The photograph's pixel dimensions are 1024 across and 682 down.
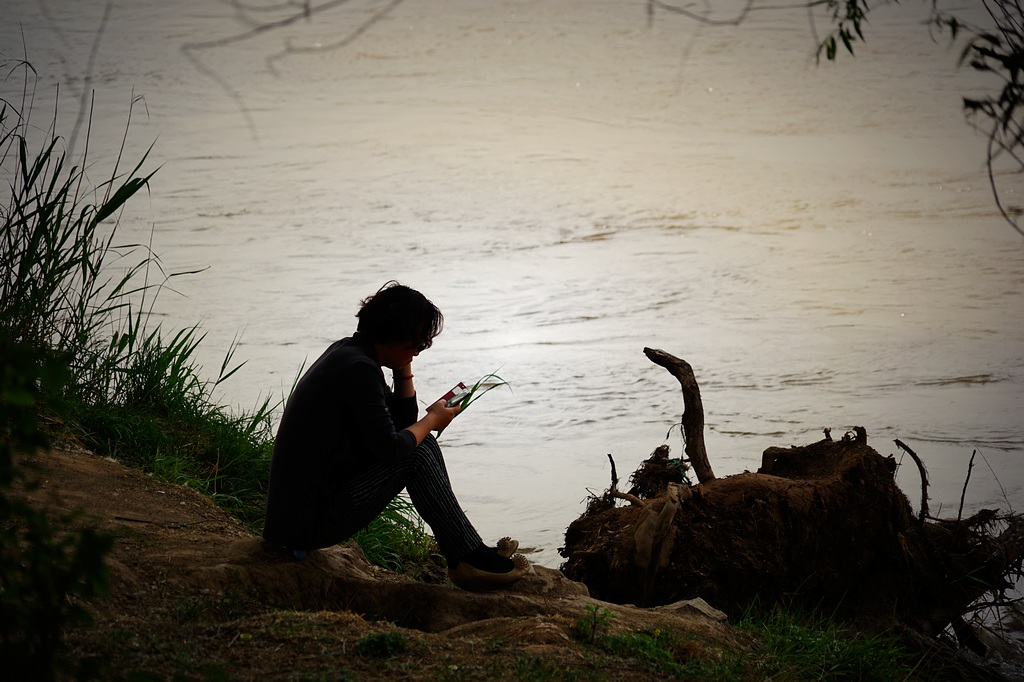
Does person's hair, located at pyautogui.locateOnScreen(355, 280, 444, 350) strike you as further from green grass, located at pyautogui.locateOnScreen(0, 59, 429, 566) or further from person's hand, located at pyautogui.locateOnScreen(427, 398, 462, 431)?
green grass, located at pyautogui.locateOnScreen(0, 59, 429, 566)

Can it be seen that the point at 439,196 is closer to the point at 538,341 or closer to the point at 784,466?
the point at 538,341

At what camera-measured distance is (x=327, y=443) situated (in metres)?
2.81

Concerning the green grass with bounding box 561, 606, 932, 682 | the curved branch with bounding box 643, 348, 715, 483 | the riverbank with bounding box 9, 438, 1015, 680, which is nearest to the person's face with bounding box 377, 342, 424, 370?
the riverbank with bounding box 9, 438, 1015, 680

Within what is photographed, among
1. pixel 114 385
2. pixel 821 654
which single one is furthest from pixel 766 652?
pixel 114 385

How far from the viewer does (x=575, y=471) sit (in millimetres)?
4961

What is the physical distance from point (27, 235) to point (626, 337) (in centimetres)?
371

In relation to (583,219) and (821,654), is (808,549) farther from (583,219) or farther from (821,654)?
(583,219)

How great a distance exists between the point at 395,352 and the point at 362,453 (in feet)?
0.96

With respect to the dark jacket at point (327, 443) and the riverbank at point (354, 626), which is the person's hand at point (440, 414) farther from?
the riverbank at point (354, 626)

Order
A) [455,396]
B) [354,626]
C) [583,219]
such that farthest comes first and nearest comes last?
[583,219], [455,396], [354,626]

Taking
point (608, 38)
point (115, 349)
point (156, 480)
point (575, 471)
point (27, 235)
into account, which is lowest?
point (575, 471)

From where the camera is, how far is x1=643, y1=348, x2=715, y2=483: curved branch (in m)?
3.80

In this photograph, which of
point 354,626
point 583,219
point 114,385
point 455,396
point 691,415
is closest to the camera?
point 354,626

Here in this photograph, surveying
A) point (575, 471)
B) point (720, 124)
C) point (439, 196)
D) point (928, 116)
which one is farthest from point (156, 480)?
point (928, 116)
